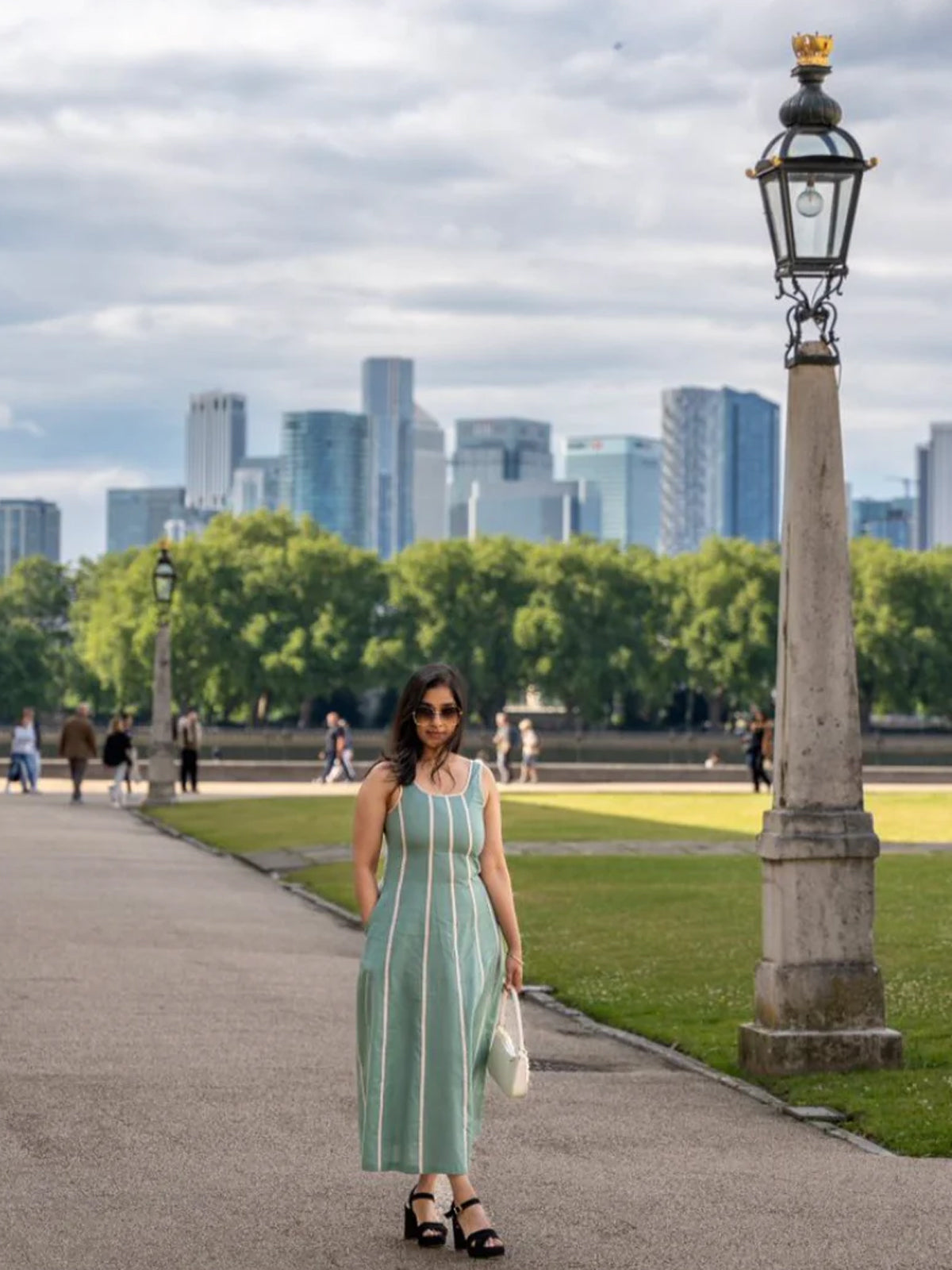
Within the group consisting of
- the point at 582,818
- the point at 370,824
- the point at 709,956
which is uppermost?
the point at 370,824

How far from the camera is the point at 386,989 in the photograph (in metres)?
7.82

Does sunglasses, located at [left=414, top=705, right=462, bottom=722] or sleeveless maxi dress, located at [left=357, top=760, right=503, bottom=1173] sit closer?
sleeveless maxi dress, located at [left=357, top=760, right=503, bottom=1173]

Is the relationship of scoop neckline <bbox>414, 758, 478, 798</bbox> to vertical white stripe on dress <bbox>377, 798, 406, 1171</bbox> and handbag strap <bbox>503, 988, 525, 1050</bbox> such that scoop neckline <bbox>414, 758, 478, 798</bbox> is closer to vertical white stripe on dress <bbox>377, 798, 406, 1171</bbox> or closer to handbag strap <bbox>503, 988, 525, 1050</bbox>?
vertical white stripe on dress <bbox>377, 798, 406, 1171</bbox>

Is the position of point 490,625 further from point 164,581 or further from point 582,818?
point 582,818

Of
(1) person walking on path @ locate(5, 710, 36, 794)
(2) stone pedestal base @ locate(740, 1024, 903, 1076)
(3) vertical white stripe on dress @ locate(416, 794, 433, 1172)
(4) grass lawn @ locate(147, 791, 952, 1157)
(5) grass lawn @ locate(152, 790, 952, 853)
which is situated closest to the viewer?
(3) vertical white stripe on dress @ locate(416, 794, 433, 1172)

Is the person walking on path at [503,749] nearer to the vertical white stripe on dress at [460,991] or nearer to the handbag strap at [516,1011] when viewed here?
the handbag strap at [516,1011]

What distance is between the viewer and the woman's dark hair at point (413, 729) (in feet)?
26.1

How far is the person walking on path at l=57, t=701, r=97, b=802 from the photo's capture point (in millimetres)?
44438

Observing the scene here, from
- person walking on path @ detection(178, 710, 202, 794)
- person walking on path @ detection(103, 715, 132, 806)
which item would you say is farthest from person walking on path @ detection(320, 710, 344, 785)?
person walking on path @ detection(103, 715, 132, 806)

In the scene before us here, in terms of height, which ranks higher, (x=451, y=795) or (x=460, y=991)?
(x=451, y=795)

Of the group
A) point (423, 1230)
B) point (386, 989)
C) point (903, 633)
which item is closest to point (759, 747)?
point (386, 989)

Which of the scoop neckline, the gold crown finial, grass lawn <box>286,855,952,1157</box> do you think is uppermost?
the gold crown finial

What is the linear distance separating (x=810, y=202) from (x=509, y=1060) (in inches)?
213

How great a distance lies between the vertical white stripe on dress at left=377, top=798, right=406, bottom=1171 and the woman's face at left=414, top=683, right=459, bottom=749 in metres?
0.22
